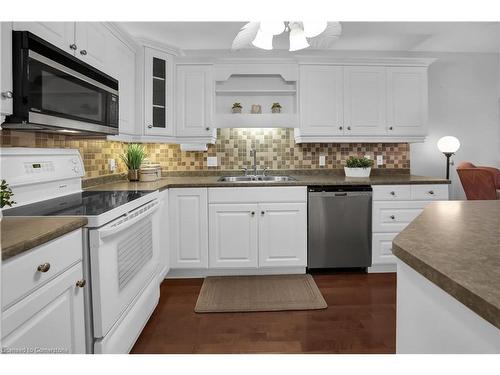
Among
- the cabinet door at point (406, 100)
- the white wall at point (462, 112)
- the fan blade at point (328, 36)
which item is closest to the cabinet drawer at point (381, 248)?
the cabinet door at point (406, 100)

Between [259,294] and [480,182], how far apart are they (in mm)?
2497

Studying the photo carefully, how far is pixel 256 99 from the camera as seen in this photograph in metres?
3.83

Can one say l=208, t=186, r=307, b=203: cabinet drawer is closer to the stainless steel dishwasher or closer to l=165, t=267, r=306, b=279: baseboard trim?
the stainless steel dishwasher

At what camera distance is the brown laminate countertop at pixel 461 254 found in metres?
0.58

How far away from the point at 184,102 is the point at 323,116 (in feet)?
4.40

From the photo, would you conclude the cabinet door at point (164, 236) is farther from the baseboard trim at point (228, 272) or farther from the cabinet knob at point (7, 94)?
the cabinet knob at point (7, 94)

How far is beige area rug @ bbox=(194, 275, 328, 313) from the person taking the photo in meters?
2.59

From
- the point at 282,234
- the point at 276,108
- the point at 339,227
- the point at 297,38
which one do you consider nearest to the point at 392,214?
the point at 339,227

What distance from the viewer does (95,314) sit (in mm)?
1591

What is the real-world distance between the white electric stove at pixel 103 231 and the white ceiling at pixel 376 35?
1.50 metres

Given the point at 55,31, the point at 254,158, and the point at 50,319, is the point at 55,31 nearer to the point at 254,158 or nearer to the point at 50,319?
the point at 50,319

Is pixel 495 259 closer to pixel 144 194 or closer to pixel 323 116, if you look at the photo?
pixel 144 194

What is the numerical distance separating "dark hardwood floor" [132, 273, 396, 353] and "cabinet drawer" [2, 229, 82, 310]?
870mm

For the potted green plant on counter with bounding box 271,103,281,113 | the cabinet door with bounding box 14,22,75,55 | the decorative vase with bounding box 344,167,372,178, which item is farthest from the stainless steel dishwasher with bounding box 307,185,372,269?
the cabinet door with bounding box 14,22,75,55
